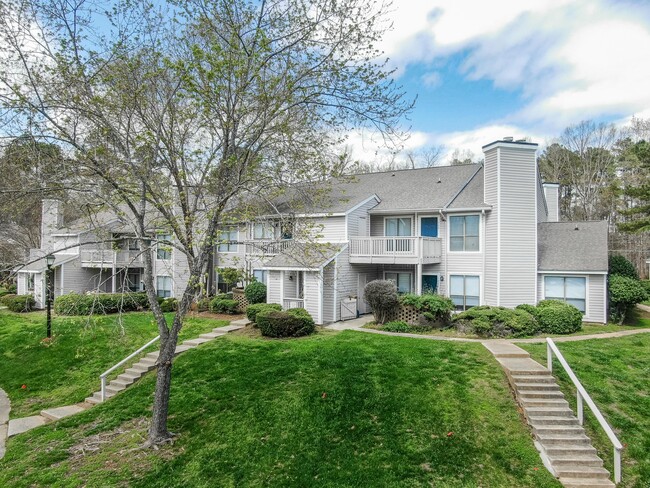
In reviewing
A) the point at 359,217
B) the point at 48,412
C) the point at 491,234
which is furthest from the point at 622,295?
the point at 48,412

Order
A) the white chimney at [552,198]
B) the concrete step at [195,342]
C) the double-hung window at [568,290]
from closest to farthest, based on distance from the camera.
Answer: the concrete step at [195,342]
the double-hung window at [568,290]
the white chimney at [552,198]

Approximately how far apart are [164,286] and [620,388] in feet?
79.5

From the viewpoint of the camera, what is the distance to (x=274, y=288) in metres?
18.9

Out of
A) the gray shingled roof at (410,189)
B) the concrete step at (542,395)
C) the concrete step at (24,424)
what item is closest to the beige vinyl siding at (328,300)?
the gray shingled roof at (410,189)

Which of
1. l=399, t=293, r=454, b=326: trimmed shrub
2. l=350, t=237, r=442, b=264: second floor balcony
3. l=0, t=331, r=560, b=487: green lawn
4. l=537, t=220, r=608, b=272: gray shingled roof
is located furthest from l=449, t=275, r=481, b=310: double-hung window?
l=0, t=331, r=560, b=487: green lawn

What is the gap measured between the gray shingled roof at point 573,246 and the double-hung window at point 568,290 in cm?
56

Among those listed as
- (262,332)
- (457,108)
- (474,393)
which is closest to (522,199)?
(457,108)

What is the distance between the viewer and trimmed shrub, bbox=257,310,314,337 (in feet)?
49.9

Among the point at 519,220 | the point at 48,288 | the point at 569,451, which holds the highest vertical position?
the point at 519,220

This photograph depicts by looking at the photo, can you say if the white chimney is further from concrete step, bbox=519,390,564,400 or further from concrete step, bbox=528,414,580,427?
concrete step, bbox=528,414,580,427

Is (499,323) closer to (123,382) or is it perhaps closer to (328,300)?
(328,300)

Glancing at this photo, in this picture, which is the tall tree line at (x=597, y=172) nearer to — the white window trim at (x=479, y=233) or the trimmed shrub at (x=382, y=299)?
the white window trim at (x=479, y=233)

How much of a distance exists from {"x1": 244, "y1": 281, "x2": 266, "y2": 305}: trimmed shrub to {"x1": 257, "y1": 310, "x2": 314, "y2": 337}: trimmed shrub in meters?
4.71

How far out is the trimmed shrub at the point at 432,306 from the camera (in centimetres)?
1619
